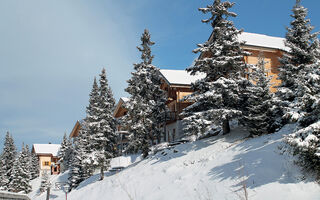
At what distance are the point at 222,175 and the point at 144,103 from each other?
1641cm

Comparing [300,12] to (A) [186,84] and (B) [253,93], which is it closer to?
(B) [253,93]

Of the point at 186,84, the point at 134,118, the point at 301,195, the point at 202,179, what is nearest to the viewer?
the point at 301,195

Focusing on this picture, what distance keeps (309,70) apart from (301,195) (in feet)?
15.3

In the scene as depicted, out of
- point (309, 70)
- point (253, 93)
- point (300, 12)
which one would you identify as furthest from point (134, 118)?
point (309, 70)

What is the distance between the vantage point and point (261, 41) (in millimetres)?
Result: 32281

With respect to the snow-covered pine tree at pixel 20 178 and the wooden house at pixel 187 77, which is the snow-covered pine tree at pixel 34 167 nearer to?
the snow-covered pine tree at pixel 20 178

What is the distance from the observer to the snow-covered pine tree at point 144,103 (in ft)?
87.3

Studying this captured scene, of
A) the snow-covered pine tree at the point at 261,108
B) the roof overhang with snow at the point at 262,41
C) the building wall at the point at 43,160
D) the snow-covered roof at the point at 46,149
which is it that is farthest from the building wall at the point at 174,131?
the building wall at the point at 43,160

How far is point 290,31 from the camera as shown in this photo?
1877 centimetres

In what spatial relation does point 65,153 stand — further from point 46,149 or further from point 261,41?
point 261,41

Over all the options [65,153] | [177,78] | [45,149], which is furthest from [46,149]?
[177,78]

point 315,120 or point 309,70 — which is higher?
point 309,70

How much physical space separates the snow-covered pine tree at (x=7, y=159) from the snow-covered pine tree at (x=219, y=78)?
41.8m

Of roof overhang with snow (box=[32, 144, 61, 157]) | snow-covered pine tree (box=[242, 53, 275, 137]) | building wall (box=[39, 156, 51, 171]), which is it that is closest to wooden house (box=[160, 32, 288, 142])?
snow-covered pine tree (box=[242, 53, 275, 137])
